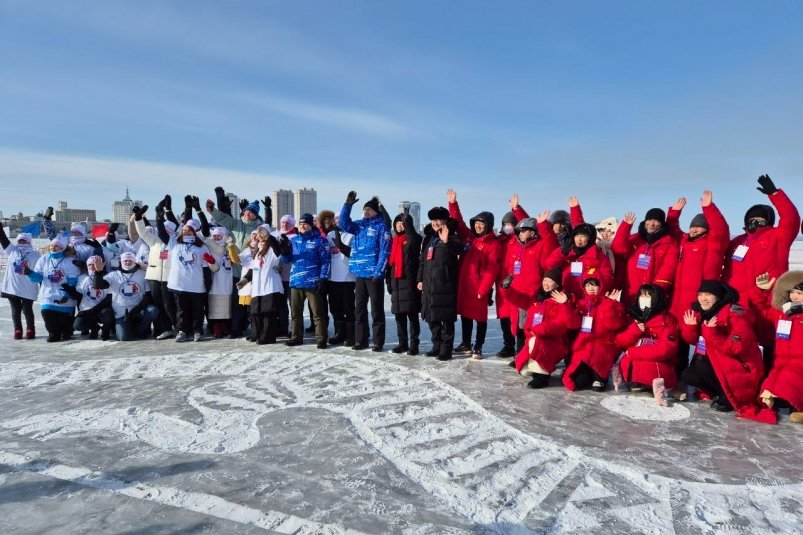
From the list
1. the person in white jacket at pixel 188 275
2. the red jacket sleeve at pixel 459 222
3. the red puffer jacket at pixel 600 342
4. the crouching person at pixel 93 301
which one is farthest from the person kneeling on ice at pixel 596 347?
the crouching person at pixel 93 301

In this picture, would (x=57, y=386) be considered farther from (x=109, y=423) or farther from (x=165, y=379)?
(x=109, y=423)

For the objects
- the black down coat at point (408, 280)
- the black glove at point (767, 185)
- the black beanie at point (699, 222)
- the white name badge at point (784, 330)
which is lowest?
the white name badge at point (784, 330)

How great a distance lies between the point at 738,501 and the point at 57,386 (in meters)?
5.79

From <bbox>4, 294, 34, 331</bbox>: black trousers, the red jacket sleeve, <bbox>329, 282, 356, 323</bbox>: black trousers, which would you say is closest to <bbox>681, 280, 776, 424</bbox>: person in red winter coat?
the red jacket sleeve

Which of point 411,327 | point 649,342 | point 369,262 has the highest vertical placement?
point 369,262

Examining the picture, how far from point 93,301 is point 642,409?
7491mm

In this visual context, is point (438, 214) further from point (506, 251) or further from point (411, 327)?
point (411, 327)

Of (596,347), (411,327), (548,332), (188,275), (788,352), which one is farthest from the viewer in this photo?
(188,275)

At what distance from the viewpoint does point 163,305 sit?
747 centimetres

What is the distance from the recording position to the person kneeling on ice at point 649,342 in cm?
464

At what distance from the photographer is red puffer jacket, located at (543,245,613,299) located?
5.23 meters

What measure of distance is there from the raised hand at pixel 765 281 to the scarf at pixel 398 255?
378 cm

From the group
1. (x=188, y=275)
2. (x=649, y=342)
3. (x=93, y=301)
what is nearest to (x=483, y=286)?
(x=649, y=342)

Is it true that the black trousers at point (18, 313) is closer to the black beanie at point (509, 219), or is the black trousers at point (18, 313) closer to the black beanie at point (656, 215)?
the black beanie at point (509, 219)
